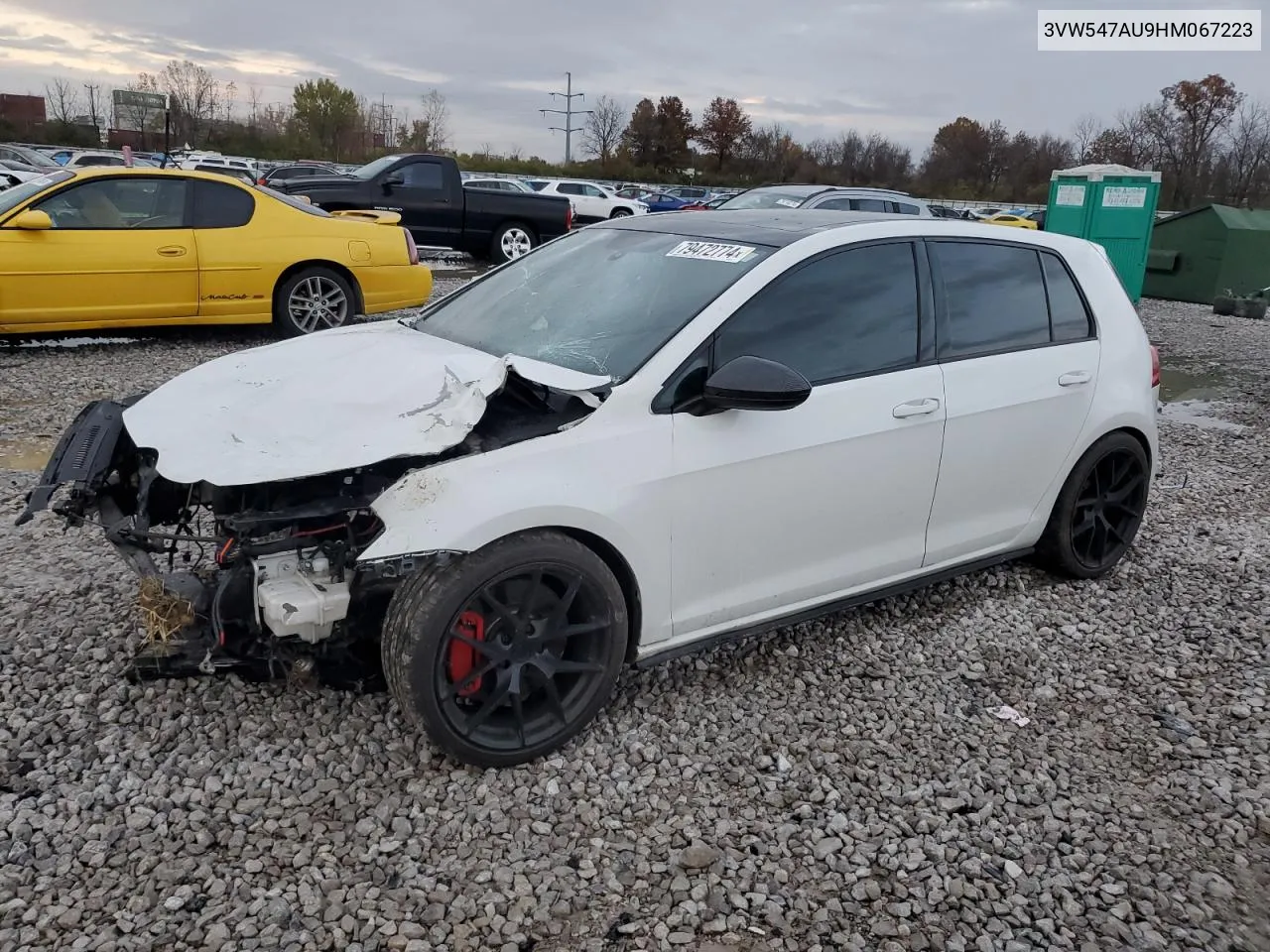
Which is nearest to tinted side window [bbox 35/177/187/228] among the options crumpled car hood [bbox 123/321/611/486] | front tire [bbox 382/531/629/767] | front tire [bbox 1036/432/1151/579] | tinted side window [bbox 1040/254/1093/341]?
crumpled car hood [bbox 123/321/611/486]

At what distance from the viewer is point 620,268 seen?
3752 mm

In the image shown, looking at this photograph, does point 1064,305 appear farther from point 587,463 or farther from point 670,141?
point 670,141

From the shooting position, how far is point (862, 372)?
355 cm

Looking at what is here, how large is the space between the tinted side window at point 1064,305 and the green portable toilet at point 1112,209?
11840mm

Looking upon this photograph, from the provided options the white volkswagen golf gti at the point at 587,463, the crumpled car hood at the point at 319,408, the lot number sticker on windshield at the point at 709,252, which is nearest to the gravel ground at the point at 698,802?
the white volkswagen golf gti at the point at 587,463

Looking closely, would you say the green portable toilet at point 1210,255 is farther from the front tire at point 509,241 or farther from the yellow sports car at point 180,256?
the yellow sports car at point 180,256

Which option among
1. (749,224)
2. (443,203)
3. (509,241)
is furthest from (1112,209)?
(749,224)

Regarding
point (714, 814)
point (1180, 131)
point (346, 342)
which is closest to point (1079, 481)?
point (714, 814)

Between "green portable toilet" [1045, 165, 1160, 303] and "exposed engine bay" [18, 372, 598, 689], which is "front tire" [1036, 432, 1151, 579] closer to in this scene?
"exposed engine bay" [18, 372, 598, 689]

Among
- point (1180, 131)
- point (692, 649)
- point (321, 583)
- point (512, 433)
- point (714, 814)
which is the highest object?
point (1180, 131)

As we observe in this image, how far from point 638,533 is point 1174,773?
190 cm

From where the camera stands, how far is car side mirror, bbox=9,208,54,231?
25.0ft

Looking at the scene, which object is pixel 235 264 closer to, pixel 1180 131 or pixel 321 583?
pixel 321 583

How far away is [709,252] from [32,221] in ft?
21.1
